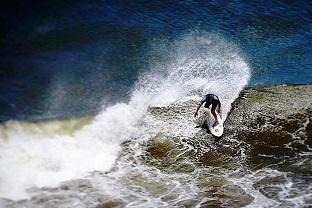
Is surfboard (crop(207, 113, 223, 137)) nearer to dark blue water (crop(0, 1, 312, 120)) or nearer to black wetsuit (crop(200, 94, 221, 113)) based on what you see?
black wetsuit (crop(200, 94, 221, 113))

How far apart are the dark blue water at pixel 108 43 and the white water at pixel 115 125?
73 centimetres

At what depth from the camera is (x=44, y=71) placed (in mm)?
21859

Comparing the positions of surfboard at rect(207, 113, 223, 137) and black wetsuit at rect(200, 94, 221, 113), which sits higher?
black wetsuit at rect(200, 94, 221, 113)

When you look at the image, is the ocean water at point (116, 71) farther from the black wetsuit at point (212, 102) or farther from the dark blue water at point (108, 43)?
the black wetsuit at point (212, 102)

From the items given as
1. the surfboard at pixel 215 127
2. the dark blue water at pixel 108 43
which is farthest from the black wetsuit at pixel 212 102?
the dark blue water at pixel 108 43

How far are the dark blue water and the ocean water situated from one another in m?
0.06

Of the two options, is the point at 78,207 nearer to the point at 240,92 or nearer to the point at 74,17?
the point at 240,92

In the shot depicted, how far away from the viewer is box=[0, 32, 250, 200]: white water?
50.8 feet

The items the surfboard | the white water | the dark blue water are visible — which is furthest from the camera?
the dark blue water

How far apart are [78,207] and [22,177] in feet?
8.28

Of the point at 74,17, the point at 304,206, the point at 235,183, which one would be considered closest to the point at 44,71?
the point at 74,17

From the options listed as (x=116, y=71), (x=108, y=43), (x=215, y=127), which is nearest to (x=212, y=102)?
(x=215, y=127)

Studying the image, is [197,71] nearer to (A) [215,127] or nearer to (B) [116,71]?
(B) [116,71]

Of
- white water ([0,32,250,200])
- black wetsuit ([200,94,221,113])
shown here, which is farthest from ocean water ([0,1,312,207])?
black wetsuit ([200,94,221,113])
